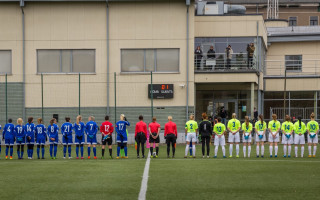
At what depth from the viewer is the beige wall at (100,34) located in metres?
35.0

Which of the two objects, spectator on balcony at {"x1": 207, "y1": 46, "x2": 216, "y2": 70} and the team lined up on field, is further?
spectator on balcony at {"x1": 207, "y1": 46, "x2": 216, "y2": 70}

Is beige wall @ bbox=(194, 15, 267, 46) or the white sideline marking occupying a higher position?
beige wall @ bbox=(194, 15, 267, 46)

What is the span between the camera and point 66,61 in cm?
3538

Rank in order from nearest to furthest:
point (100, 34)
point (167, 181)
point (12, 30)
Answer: point (167, 181), point (12, 30), point (100, 34)

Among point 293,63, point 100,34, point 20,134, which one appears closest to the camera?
point 20,134

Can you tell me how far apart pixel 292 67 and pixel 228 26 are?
33.9 ft

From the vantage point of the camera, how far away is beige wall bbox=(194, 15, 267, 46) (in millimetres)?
38344

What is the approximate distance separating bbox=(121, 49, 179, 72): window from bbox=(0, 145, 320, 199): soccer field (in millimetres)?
17423

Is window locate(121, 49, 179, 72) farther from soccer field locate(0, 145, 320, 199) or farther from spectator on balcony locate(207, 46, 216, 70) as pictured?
soccer field locate(0, 145, 320, 199)

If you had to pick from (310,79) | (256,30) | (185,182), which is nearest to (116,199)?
(185,182)

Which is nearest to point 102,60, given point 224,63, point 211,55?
point 211,55

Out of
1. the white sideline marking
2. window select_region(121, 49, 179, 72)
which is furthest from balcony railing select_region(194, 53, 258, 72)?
the white sideline marking

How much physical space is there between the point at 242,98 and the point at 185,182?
27.8m

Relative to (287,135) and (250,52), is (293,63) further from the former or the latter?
(287,135)
